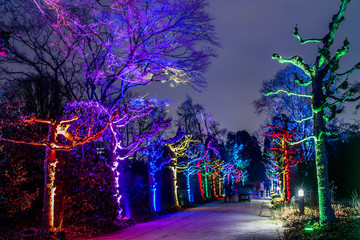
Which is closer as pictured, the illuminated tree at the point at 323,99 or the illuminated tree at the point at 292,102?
the illuminated tree at the point at 323,99

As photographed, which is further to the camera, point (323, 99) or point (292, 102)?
point (292, 102)

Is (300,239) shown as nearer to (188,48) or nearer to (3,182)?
(188,48)

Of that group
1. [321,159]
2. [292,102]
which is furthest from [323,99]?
[292,102]

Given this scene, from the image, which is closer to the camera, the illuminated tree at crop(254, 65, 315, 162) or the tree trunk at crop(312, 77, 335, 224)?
the tree trunk at crop(312, 77, 335, 224)

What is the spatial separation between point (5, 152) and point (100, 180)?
476 cm

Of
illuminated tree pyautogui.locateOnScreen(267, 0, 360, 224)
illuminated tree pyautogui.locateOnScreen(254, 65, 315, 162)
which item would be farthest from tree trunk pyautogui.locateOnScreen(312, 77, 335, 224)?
illuminated tree pyautogui.locateOnScreen(254, 65, 315, 162)

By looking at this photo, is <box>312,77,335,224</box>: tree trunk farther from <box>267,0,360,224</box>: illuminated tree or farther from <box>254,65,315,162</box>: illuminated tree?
<box>254,65,315,162</box>: illuminated tree

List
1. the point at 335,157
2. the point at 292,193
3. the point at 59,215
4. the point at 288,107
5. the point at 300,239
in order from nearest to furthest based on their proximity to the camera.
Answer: the point at 300,239, the point at 59,215, the point at 292,193, the point at 288,107, the point at 335,157

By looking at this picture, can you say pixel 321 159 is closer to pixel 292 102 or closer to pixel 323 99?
pixel 323 99

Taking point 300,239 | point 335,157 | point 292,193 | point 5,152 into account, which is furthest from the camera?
point 335,157

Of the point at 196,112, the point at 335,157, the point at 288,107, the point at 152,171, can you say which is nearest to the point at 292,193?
the point at 288,107

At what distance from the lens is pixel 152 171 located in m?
20.0

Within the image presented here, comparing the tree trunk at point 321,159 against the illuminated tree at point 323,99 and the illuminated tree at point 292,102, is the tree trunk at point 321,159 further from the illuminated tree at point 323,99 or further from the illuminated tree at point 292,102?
the illuminated tree at point 292,102

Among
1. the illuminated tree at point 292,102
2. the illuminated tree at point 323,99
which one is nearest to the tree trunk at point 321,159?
the illuminated tree at point 323,99
